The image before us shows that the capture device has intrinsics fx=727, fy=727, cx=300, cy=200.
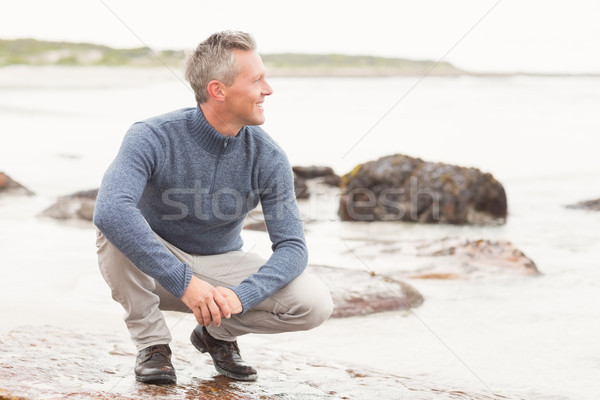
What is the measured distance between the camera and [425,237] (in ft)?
24.2

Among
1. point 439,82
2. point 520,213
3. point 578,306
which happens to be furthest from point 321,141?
point 439,82

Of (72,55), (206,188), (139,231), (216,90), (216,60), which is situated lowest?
(72,55)

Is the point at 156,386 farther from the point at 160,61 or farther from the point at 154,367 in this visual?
the point at 160,61

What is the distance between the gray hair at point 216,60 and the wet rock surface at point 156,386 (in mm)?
1178

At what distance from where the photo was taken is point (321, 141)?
17.0m

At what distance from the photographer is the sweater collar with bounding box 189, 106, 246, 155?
9.86 ft

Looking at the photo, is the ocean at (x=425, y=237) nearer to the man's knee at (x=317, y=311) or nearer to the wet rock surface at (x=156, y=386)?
the wet rock surface at (x=156, y=386)

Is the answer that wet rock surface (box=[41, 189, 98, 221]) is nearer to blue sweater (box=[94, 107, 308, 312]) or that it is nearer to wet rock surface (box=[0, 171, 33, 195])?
wet rock surface (box=[0, 171, 33, 195])

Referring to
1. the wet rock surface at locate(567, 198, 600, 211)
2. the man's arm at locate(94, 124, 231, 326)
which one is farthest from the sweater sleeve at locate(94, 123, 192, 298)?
the wet rock surface at locate(567, 198, 600, 211)

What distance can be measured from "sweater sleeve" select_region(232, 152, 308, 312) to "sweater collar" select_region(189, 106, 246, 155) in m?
0.23

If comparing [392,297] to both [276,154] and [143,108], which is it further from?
[143,108]

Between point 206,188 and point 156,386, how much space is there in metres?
0.81

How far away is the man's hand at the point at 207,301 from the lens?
108 inches

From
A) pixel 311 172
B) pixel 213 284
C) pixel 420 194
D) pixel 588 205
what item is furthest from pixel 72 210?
pixel 588 205
